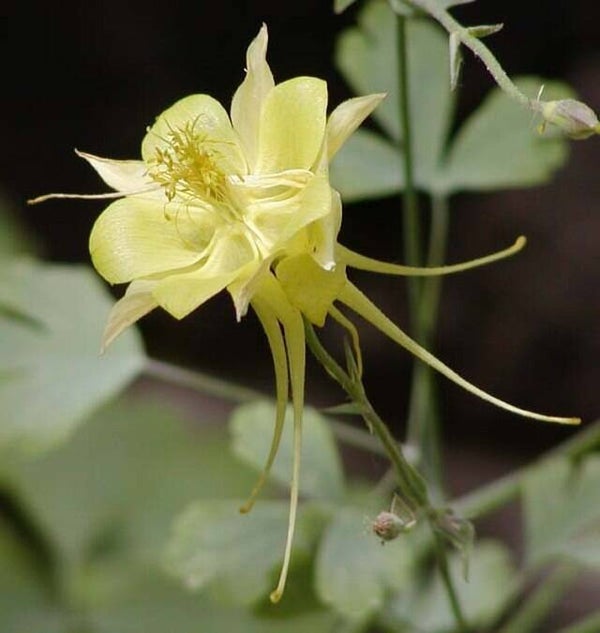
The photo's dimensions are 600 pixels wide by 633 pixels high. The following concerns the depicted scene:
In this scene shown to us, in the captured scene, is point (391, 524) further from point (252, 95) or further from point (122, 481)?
point (122, 481)

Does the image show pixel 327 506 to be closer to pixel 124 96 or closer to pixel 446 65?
pixel 446 65

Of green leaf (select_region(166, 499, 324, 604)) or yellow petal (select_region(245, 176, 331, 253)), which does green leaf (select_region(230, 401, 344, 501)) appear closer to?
green leaf (select_region(166, 499, 324, 604))

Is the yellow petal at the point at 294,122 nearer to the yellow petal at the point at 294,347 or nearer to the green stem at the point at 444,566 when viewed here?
the yellow petal at the point at 294,347

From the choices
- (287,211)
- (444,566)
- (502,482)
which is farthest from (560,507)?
(287,211)

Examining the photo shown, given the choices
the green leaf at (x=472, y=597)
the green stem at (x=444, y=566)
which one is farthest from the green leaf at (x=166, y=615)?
the green stem at (x=444, y=566)

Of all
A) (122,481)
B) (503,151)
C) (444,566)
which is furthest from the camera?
(122,481)

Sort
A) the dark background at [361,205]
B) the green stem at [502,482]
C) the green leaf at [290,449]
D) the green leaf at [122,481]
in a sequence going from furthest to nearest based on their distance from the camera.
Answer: the dark background at [361,205], the green leaf at [122,481], the green leaf at [290,449], the green stem at [502,482]

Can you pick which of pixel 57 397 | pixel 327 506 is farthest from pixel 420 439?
pixel 57 397
